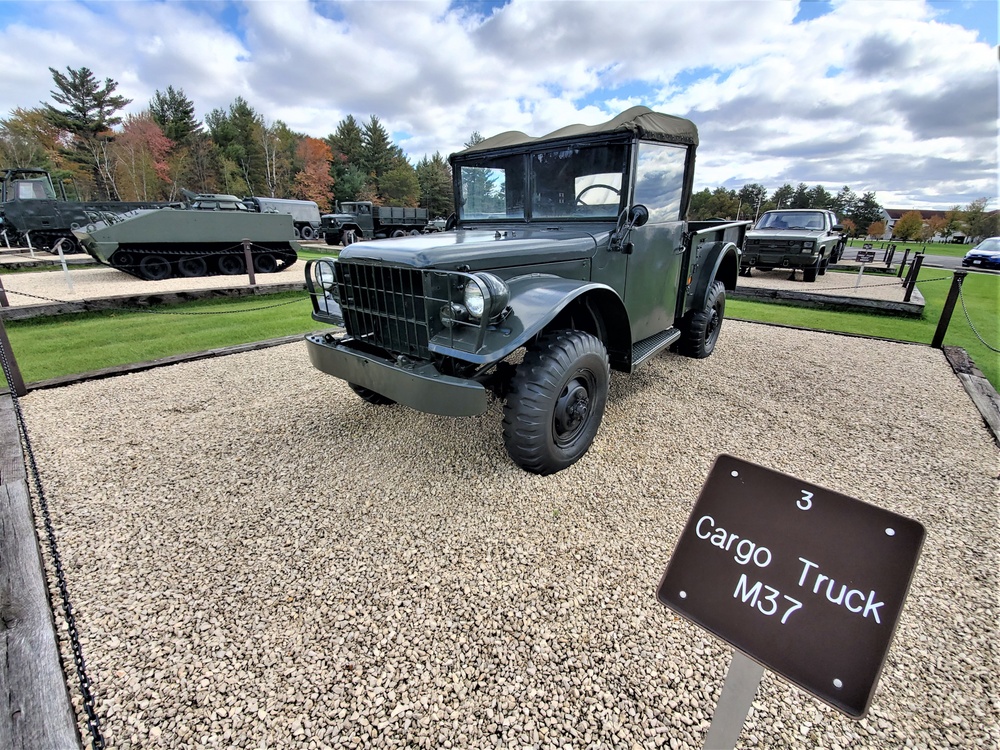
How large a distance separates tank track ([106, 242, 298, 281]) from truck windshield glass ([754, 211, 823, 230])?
518 inches

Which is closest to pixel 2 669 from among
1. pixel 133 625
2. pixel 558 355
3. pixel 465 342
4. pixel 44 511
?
pixel 133 625

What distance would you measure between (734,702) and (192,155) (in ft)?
155

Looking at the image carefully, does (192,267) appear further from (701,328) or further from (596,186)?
(701,328)

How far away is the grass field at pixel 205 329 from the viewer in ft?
16.3

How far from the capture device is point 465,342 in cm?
234

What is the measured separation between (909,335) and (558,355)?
21.5ft

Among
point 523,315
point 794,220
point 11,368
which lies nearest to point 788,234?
point 794,220

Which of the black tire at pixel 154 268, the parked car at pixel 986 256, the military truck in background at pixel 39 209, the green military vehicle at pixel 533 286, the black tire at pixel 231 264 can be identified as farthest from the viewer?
the parked car at pixel 986 256

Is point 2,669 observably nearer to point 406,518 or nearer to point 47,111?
point 406,518

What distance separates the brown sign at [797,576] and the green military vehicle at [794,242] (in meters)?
11.5

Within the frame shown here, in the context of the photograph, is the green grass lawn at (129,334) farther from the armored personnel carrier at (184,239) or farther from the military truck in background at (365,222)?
the military truck in background at (365,222)

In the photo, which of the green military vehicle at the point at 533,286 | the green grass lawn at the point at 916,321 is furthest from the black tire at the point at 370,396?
the green grass lawn at the point at 916,321

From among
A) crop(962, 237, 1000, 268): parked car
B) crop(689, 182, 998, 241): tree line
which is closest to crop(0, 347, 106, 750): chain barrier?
crop(962, 237, 1000, 268): parked car

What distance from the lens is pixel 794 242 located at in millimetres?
10828
